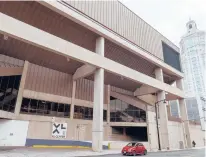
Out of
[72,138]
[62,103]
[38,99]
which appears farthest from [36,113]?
[72,138]

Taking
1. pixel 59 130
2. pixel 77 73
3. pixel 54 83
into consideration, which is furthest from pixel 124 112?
pixel 54 83

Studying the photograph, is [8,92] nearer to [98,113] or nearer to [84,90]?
[98,113]

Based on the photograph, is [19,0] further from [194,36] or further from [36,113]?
[194,36]

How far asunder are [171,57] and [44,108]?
28210mm

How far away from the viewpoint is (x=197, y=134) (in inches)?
1700

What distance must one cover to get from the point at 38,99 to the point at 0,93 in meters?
5.06

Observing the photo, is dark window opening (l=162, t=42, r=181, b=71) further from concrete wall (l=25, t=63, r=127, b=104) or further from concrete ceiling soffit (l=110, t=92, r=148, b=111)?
concrete wall (l=25, t=63, r=127, b=104)

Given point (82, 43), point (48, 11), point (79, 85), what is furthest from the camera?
point (79, 85)

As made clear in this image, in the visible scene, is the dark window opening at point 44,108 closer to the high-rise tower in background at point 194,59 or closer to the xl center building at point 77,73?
the xl center building at point 77,73

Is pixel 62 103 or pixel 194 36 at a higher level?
pixel 194 36

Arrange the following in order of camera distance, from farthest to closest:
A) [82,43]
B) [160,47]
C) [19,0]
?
[160,47]
[82,43]
[19,0]

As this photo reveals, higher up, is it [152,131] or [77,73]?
[77,73]

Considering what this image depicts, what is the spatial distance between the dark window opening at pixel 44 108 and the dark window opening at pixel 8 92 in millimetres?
1451

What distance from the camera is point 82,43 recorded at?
85.9 ft
